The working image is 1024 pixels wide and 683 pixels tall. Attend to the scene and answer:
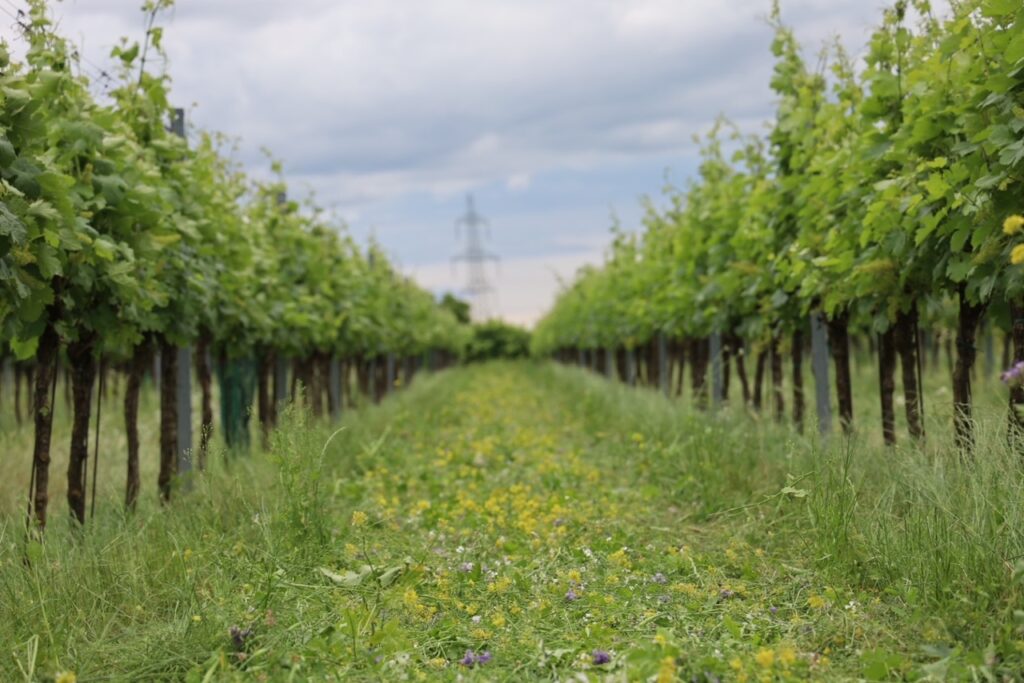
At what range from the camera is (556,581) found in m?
4.99

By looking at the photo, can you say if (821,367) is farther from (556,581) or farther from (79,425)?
(79,425)

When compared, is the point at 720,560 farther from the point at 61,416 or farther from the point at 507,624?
the point at 61,416

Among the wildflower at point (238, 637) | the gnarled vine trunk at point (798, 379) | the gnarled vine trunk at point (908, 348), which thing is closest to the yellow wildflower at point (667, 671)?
the wildflower at point (238, 637)

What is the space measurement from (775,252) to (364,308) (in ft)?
27.1

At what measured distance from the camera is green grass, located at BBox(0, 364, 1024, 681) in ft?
12.4

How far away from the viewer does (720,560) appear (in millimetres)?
5445

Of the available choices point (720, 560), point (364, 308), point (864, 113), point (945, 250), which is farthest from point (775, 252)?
point (364, 308)

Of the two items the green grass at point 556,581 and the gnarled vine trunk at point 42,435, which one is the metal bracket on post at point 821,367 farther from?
the gnarled vine trunk at point 42,435

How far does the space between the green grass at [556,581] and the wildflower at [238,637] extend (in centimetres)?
2

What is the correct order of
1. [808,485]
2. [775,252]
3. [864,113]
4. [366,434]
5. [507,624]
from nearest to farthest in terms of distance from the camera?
[507,624] < [808,485] < [864,113] < [775,252] < [366,434]

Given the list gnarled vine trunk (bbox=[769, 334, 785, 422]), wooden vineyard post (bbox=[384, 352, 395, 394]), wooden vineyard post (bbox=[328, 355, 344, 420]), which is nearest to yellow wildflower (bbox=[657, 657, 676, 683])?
gnarled vine trunk (bbox=[769, 334, 785, 422])

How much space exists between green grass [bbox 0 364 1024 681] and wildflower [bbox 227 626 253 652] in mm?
19

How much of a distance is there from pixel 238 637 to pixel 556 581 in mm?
1710

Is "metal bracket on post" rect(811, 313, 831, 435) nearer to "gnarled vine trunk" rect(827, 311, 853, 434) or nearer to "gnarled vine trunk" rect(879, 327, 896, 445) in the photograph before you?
"gnarled vine trunk" rect(827, 311, 853, 434)
